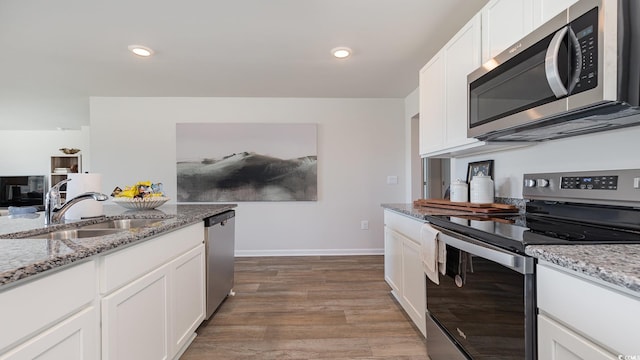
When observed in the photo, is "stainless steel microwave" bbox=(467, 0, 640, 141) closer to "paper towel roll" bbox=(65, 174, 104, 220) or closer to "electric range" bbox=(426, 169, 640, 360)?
"electric range" bbox=(426, 169, 640, 360)

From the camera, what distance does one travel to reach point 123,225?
1.73 metres

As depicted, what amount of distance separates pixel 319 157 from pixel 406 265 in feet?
7.51

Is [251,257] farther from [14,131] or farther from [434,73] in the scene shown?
[14,131]

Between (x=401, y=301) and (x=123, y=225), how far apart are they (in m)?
2.03

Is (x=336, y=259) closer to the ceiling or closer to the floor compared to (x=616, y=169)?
closer to the floor

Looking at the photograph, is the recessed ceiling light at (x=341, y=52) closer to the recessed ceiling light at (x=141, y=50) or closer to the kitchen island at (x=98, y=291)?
the recessed ceiling light at (x=141, y=50)

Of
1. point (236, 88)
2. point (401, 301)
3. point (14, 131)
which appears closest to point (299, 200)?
point (236, 88)

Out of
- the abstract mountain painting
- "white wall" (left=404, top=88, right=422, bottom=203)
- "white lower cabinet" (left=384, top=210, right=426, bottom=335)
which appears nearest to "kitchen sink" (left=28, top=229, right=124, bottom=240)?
"white lower cabinet" (left=384, top=210, right=426, bottom=335)

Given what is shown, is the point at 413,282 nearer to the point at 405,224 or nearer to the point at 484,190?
the point at 405,224

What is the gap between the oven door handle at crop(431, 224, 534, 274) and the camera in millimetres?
894

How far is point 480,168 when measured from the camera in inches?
85.0

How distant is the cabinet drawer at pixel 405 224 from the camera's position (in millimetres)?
1833

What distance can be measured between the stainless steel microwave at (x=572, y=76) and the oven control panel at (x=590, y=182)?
0.23 metres

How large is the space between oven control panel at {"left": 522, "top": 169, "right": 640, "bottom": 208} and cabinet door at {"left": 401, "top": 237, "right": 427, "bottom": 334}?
0.72 metres
